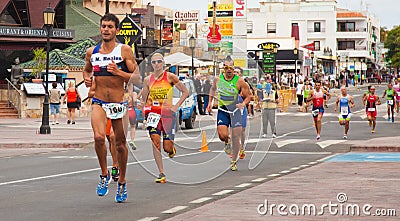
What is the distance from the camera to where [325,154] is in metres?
22.6

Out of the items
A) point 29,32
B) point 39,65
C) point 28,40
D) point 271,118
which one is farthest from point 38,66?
point 271,118

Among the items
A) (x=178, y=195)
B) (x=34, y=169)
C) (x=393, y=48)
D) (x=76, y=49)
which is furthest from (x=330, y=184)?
(x=393, y=48)

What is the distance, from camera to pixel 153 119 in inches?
559

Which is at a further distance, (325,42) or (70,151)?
(325,42)

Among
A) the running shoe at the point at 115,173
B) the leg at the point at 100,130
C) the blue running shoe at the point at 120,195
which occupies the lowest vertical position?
the blue running shoe at the point at 120,195

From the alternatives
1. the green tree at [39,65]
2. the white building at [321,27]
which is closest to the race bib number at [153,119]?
the green tree at [39,65]

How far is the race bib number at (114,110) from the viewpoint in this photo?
38.8 ft

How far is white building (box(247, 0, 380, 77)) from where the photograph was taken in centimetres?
11669

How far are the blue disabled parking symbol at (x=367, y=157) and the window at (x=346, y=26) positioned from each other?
113 metres

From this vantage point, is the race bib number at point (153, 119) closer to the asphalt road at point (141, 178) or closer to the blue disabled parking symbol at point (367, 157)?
the asphalt road at point (141, 178)

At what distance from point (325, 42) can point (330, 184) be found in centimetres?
11091

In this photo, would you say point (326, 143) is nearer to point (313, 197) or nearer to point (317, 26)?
point (313, 197)

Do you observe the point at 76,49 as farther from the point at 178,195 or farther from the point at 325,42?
the point at 325,42

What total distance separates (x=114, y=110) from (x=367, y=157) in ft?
34.7
